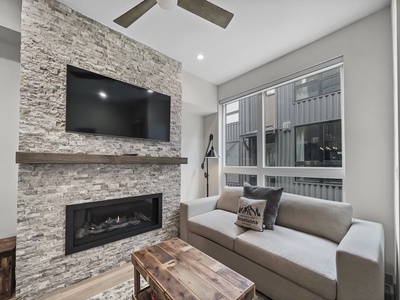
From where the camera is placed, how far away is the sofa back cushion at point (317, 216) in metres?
1.80

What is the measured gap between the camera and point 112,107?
2.20 metres

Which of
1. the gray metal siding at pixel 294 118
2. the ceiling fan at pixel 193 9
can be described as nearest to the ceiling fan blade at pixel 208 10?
the ceiling fan at pixel 193 9

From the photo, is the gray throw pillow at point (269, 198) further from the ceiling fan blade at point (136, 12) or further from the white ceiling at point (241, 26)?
the ceiling fan blade at point (136, 12)

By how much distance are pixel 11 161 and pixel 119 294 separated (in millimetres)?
1824

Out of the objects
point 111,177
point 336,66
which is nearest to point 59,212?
point 111,177

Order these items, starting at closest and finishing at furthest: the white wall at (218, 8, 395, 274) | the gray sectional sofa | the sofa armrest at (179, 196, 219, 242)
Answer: the gray sectional sofa → the white wall at (218, 8, 395, 274) → the sofa armrest at (179, 196, 219, 242)

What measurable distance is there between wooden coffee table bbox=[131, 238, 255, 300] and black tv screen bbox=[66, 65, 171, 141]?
57.0 inches

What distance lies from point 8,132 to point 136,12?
1886 millimetres

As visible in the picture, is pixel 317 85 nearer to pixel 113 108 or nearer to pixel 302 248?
pixel 302 248

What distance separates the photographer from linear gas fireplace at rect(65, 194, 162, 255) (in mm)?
1899

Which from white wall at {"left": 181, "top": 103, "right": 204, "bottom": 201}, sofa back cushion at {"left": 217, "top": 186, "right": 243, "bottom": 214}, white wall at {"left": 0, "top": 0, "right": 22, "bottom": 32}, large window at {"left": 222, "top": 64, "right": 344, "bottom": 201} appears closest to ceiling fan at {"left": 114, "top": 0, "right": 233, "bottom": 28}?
white wall at {"left": 0, "top": 0, "right": 22, "bottom": 32}

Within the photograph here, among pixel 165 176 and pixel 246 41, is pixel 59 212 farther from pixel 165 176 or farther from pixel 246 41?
pixel 246 41

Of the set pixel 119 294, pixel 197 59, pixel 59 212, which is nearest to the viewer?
pixel 119 294

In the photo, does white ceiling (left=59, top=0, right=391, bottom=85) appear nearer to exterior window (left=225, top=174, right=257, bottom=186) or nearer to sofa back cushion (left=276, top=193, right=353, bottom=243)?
exterior window (left=225, top=174, right=257, bottom=186)
